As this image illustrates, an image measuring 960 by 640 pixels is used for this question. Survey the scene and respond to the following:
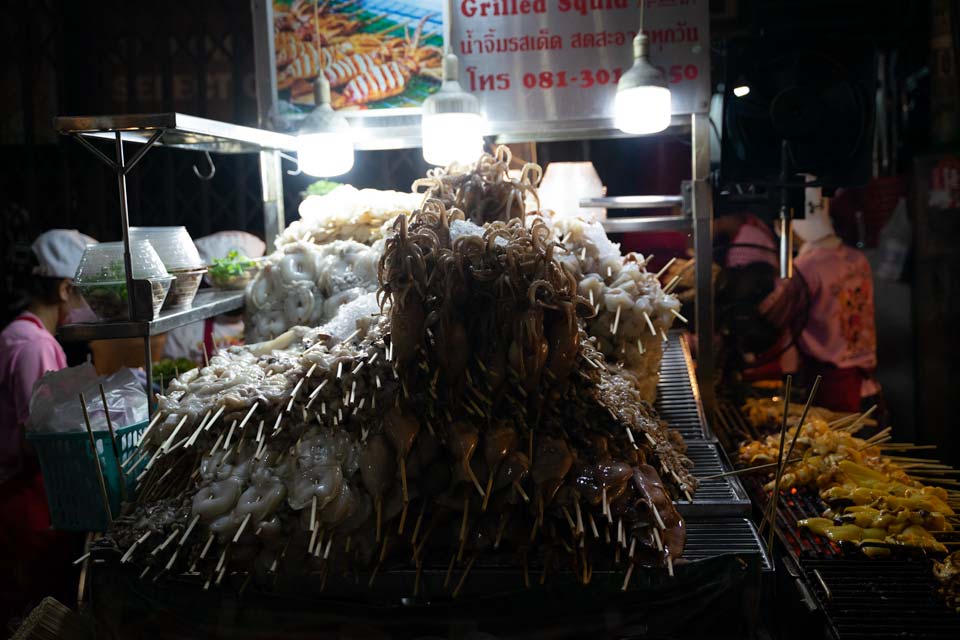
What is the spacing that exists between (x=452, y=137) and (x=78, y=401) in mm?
2129

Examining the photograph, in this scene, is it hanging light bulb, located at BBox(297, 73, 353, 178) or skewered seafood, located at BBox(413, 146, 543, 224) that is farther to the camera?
hanging light bulb, located at BBox(297, 73, 353, 178)

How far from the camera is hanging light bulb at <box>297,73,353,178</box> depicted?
413 cm

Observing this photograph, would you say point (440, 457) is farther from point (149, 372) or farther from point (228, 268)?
point (228, 268)

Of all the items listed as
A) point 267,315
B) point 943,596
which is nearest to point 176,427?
point 267,315

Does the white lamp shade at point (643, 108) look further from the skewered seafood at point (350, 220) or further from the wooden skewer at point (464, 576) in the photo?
the wooden skewer at point (464, 576)

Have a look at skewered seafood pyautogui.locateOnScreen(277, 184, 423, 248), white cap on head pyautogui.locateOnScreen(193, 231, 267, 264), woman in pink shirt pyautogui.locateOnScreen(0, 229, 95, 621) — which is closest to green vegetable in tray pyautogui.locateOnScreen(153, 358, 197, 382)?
woman in pink shirt pyautogui.locateOnScreen(0, 229, 95, 621)

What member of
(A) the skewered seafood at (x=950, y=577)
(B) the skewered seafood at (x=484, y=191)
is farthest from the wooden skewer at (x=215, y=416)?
(A) the skewered seafood at (x=950, y=577)

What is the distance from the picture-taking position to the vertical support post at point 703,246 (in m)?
4.26

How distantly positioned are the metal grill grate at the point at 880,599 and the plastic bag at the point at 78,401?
271 cm

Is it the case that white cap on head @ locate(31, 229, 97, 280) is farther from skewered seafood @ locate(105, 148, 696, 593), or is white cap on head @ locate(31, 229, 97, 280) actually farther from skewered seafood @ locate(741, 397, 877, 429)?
skewered seafood @ locate(741, 397, 877, 429)

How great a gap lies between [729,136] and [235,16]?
17.4ft

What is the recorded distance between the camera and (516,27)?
172 inches

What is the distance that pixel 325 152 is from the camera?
4230 mm

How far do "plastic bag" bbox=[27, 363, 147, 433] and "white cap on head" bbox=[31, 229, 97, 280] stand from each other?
1820 mm
